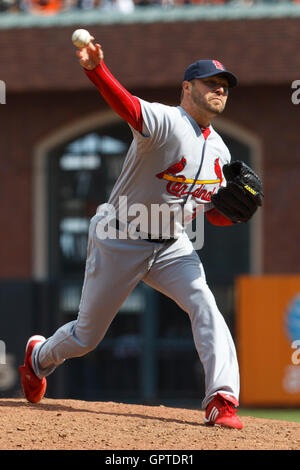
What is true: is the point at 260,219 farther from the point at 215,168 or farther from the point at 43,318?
the point at 215,168

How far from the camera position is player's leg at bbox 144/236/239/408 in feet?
16.9

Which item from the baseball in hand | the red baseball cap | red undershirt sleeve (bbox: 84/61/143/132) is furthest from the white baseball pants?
the baseball in hand

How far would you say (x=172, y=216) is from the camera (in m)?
5.29

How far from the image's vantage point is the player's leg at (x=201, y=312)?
5.15 meters

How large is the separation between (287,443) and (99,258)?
1.60m

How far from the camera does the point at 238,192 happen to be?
210 inches

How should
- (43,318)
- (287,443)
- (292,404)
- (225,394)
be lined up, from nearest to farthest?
1. (287,443)
2. (225,394)
3. (292,404)
4. (43,318)

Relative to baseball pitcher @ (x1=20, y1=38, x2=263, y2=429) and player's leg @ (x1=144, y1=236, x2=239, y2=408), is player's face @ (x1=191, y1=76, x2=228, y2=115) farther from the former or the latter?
player's leg @ (x1=144, y1=236, x2=239, y2=408)

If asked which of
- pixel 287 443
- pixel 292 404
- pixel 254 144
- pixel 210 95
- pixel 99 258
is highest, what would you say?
pixel 254 144

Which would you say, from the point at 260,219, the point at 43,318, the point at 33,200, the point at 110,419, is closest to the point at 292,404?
the point at 260,219

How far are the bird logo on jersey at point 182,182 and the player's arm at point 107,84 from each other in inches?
15.9

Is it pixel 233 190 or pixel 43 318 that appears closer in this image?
pixel 233 190

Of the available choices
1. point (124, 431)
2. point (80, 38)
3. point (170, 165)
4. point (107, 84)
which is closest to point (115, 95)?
point (107, 84)

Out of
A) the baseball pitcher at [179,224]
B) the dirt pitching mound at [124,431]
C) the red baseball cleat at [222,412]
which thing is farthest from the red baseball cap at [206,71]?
the dirt pitching mound at [124,431]
